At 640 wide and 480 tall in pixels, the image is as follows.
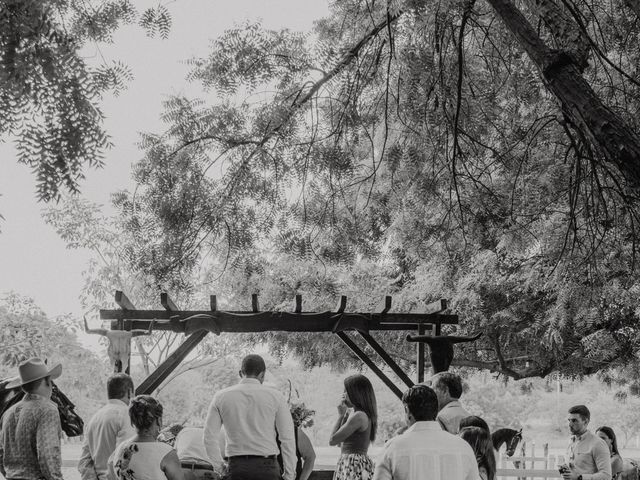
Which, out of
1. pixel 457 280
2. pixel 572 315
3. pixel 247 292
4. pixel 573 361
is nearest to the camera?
pixel 247 292

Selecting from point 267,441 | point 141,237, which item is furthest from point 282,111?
point 267,441

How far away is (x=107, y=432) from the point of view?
→ 5.42m

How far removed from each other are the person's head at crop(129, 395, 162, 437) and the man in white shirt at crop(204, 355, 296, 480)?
4.11 feet

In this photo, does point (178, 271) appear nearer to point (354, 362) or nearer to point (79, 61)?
point (79, 61)

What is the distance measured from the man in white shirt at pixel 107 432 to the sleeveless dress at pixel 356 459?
1469mm

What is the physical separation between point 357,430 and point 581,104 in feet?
10.1

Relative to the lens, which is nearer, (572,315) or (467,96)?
(467,96)

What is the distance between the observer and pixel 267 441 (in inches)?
224

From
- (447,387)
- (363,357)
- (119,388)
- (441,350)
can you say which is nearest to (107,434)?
(119,388)

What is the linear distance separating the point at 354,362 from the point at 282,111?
34.6ft

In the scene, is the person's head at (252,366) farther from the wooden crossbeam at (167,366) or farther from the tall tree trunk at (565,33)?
the tall tree trunk at (565,33)

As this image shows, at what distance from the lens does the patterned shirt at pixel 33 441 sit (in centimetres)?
511

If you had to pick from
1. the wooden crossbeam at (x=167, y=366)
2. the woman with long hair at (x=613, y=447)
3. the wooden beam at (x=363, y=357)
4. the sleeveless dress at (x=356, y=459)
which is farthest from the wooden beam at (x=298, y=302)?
the woman with long hair at (x=613, y=447)

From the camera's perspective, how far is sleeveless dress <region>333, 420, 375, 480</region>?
584 cm
